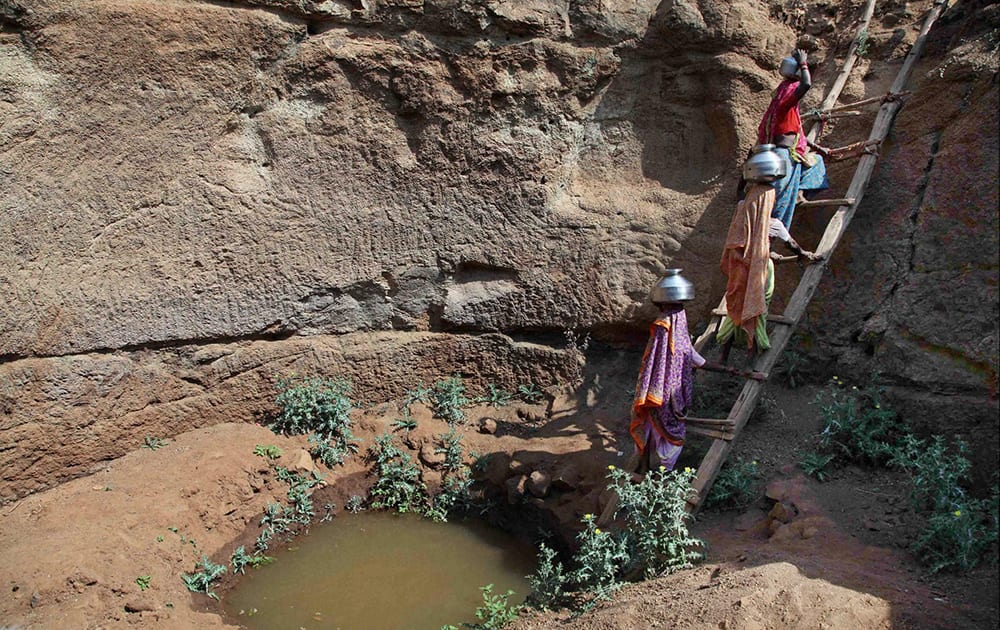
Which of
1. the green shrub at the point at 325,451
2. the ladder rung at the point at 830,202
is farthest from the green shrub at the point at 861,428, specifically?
the green shrub at the point at 325,451

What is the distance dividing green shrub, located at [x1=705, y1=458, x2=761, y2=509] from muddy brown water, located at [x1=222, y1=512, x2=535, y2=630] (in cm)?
116

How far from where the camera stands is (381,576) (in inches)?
194

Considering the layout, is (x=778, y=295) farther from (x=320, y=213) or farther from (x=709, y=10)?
(x=320, y=213)

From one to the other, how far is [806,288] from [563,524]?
2.09m

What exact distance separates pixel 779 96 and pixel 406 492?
11.5 feet

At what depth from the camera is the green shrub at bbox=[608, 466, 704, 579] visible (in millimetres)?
4234

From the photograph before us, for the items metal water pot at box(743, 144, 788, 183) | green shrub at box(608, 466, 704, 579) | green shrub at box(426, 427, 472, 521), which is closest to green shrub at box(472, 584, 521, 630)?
green shrub at box(608, 466, 704, 579)

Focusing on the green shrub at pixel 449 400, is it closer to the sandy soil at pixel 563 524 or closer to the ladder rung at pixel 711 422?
the sandy soil at pixel 563 524

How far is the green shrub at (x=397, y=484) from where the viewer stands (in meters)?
5.52

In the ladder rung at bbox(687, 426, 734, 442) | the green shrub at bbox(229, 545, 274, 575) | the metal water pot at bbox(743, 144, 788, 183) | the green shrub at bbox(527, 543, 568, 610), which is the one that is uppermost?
the metal water pot at bbox(743, 144, 788, 183)

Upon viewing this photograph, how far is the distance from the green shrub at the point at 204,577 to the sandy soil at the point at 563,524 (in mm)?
51

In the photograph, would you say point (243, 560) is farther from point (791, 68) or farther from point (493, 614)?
point (791, 68)

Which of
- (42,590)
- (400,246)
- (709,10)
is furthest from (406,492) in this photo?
(709,10)

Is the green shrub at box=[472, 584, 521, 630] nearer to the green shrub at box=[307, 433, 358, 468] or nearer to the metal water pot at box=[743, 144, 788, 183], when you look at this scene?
the green shrub at box=[307, 433, 358, 468]
